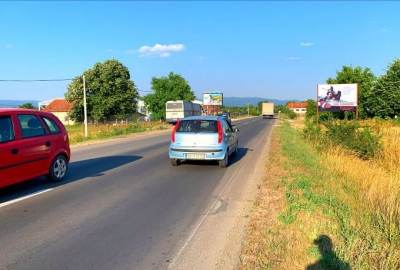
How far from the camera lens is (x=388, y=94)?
175 ft

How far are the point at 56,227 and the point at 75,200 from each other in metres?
1.90

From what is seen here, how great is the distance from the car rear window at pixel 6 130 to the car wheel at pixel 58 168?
5.20 feet

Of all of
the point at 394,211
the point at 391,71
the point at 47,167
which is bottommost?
the point at 394,211

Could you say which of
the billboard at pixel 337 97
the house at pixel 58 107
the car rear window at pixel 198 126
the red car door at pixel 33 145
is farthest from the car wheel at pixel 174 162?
the house at pixel 58 107

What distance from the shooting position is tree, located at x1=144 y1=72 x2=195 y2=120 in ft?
263

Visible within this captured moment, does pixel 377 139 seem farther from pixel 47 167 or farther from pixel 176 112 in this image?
pixel 176 112

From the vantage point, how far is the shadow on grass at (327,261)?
183 inches

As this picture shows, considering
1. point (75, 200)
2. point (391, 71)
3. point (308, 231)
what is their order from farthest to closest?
point (391, 71) → point (75, 200) → point (308, 231)

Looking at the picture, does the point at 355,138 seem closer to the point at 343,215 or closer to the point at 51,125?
the point at 343,215

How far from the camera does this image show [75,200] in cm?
825

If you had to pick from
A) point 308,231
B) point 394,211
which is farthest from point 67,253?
point 394,211

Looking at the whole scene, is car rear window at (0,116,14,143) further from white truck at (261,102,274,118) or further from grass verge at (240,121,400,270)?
white truck at (261,102,274,118)

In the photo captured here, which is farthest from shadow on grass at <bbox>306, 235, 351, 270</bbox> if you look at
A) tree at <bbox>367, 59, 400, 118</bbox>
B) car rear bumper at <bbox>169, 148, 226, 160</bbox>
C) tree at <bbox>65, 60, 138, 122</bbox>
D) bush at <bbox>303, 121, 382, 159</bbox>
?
tree at <bbox>65, 60, 138, 122</bbox>

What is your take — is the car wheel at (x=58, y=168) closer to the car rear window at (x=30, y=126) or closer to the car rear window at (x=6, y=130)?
the car rear window at (x=30, y=126)
